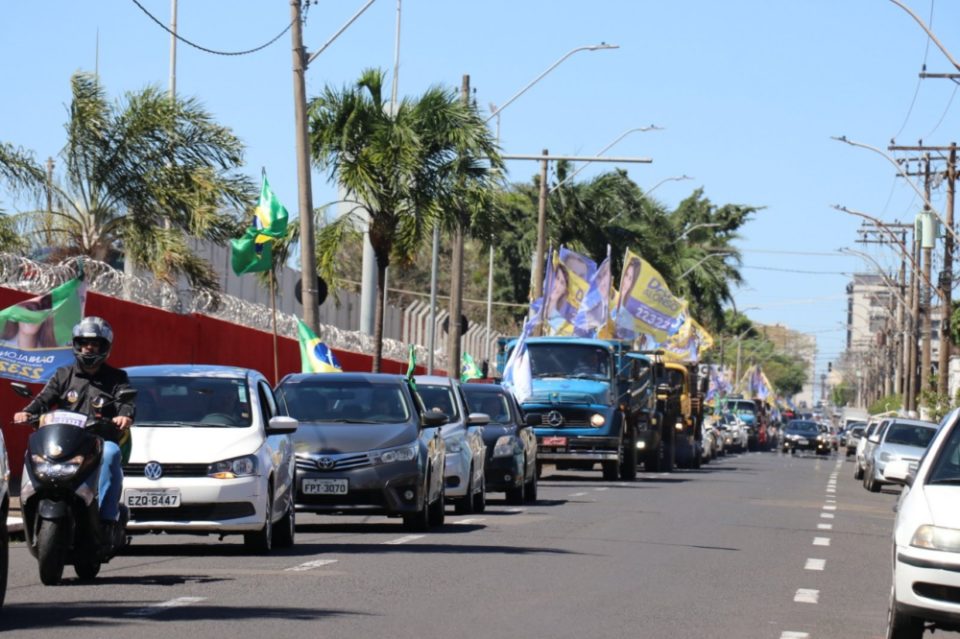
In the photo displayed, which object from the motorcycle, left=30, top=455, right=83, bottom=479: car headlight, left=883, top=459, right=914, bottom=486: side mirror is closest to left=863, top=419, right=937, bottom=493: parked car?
left=883, top=459, right=914, bottom=486: side mirror

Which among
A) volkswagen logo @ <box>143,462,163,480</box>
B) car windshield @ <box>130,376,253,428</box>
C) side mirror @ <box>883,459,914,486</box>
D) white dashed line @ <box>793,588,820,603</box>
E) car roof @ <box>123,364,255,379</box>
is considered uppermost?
car roof @ <box>123,364,255,379</box>

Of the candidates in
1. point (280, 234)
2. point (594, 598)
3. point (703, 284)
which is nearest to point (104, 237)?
point (280, 234)

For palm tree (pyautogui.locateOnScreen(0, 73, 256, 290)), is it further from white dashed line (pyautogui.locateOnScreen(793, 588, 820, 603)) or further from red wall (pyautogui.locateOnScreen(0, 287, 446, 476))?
white dashed line (pyautogui.locateOnScreen(793, 588, 820, 603))

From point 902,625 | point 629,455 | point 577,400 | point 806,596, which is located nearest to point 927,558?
point 902,625

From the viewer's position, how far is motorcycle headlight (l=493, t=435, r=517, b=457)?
1040 inches

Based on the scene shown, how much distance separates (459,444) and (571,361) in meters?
13.7

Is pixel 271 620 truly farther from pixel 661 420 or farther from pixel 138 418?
pixel 661 420

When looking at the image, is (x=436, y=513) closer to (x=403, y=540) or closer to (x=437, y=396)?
(x=403, y=540)

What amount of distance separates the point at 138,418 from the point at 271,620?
5118 mm

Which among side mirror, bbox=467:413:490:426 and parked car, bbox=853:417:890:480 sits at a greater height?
side mirror, bbox=467:413:490:426

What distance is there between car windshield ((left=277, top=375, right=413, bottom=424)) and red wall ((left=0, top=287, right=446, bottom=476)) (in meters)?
Result: 5.89

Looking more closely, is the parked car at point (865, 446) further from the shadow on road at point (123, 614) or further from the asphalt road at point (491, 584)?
the shadow on road at point (123, 614)

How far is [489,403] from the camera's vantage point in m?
28.0

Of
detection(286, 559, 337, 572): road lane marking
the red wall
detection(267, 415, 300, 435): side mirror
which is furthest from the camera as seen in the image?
the red wall
